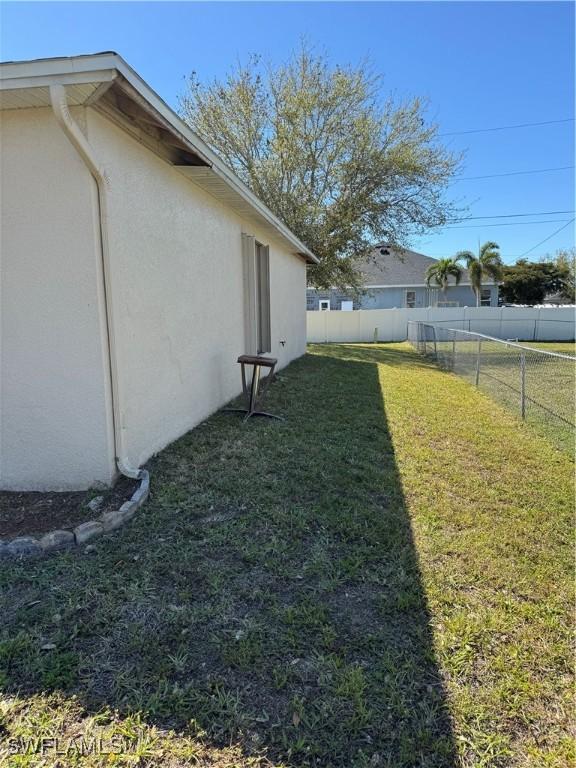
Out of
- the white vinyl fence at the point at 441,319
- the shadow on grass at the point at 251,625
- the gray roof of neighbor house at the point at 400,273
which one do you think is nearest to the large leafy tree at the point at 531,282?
the gray roof of neighbor house at the point at 400,273

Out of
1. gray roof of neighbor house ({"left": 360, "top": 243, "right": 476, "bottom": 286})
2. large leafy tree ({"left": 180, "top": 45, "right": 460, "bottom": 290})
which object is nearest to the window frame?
large leafy tree ({"left": 180, "top": 45, "right": 460, "bottom": 290})

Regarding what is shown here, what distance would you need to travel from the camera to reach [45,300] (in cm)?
325

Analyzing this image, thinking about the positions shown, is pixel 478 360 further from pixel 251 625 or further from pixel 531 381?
pixel 251 625

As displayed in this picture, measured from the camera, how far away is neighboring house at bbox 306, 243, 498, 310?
2884 centimetres

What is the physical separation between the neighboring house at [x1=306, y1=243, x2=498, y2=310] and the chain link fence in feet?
61.3

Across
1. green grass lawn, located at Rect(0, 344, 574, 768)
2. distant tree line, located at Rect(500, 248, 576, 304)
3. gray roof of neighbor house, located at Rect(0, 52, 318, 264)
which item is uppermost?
distant tree line, located at Rect(500, 248, 576, 304)

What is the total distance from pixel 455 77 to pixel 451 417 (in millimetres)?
13706

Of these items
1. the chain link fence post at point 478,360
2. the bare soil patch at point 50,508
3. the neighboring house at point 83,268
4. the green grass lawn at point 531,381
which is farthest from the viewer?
the chain link fence post at point 478,360

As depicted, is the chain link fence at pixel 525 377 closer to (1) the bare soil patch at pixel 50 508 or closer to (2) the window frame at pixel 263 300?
(2) the window frame at pixel 263 300

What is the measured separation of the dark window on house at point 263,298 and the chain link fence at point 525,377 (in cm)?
386

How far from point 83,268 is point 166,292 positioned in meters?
1.24

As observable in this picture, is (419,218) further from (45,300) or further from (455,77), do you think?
(45,300)

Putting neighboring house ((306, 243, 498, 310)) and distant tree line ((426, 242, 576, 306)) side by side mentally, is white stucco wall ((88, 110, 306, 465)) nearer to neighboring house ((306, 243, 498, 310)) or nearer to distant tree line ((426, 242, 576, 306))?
neighboring house ((306, 243, 498, 310))

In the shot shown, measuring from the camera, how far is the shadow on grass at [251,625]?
1.64 metres
